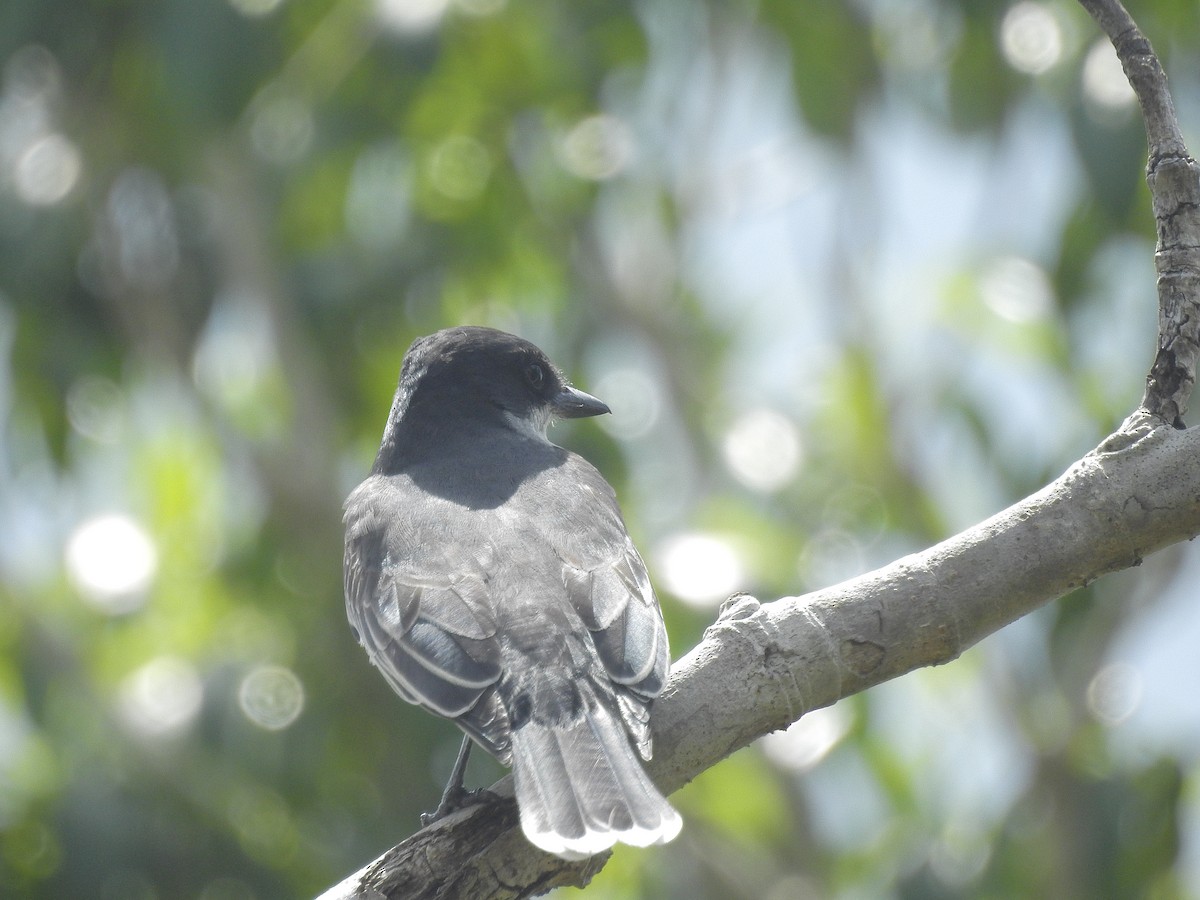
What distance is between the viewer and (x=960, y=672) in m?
7.90

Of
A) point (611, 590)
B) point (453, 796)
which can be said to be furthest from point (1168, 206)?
point (453, 796)

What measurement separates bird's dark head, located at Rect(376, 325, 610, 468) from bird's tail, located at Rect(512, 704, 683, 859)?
5.29 ft

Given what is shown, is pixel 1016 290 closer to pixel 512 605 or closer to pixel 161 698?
pixel 512 605

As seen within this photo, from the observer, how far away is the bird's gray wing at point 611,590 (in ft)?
10.6

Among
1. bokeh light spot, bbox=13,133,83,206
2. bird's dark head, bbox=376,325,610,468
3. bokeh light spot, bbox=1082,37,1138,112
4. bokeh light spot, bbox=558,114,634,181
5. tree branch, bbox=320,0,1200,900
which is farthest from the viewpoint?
bokeh light spot, bbox=558,114,634,181

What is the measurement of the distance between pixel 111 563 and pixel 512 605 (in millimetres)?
3947

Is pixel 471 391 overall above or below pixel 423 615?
above

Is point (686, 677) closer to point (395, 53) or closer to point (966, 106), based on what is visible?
point (395, 53)

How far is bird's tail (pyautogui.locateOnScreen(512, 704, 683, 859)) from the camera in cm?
280

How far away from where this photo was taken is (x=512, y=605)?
349 centimetres

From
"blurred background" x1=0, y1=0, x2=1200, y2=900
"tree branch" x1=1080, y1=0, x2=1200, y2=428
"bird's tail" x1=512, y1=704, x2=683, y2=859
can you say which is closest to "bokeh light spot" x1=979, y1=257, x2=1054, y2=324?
"blurred background" x1=0, y1=0, x2=1200, y2=900

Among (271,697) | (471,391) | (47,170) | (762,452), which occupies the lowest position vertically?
(762,452)

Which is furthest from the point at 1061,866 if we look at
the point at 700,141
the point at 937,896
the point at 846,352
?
the point at 700,141

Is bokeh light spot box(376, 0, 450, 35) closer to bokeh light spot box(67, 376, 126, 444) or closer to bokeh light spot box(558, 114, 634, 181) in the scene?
bokeh light spot box(558, 114, 634, 181)
